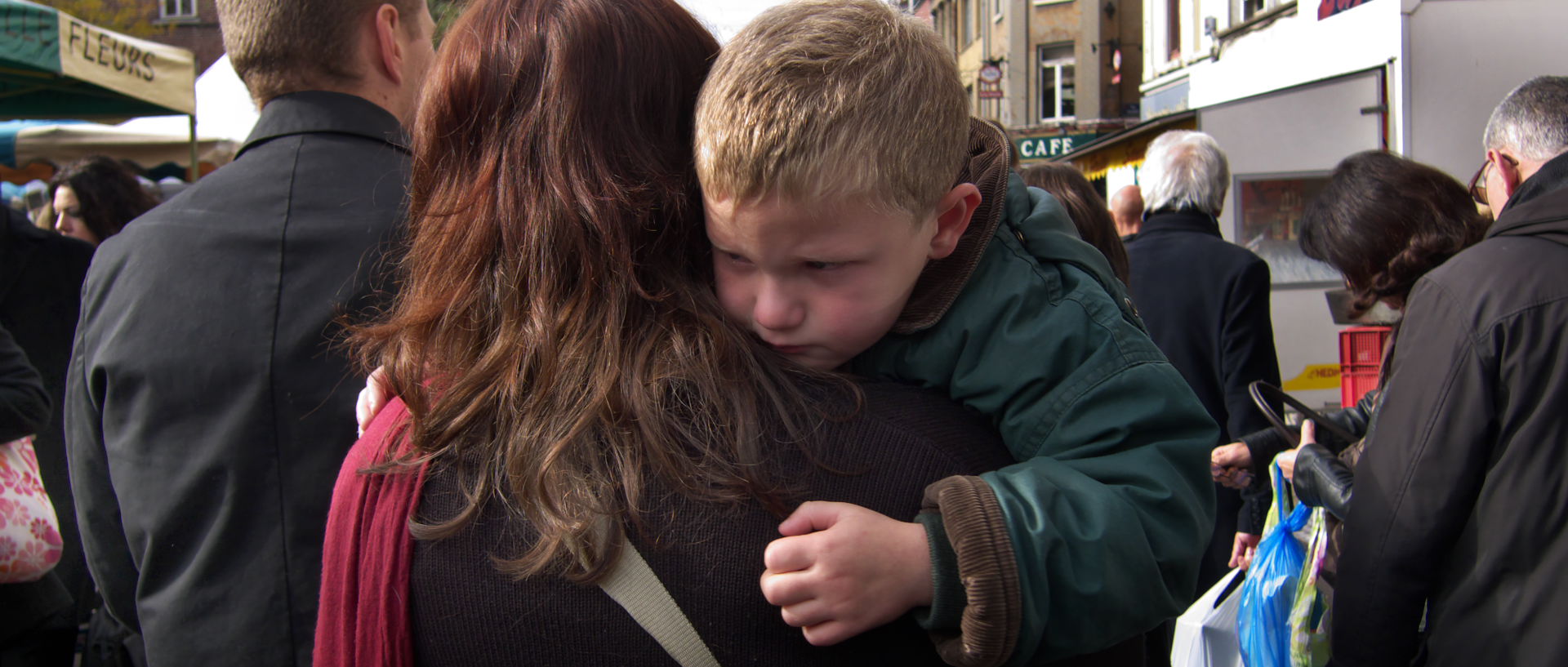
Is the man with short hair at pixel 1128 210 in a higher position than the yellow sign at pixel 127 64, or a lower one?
lower

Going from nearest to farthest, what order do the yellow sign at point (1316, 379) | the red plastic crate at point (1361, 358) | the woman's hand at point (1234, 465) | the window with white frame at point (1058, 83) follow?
the woman's hand at point (1234, 465) → the red plastic crate at point (1361, 358) → the yellow sign at point (1316, 379) → the window with white frame at point (1058, 83)

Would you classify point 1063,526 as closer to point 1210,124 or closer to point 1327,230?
point 1327,230

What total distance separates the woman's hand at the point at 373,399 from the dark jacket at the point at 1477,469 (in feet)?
6.19

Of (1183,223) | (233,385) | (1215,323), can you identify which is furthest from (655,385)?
(1183,223)

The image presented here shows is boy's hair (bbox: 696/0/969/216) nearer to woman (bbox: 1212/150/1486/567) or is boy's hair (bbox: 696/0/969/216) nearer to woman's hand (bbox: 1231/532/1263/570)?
woman (bbox: 1212/150/1486/567)

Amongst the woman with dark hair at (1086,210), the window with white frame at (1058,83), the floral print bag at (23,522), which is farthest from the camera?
the window with white frame at (1058,83)

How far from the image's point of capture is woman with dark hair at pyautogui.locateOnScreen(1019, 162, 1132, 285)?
134 inches

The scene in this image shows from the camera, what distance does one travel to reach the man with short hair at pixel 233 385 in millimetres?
1635

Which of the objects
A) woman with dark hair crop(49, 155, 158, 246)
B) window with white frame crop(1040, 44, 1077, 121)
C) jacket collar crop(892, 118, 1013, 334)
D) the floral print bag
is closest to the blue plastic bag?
jacket collar crop(892, 118, 1013, 334)

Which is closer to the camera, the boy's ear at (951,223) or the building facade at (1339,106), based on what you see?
the boy's ear at (951,223)

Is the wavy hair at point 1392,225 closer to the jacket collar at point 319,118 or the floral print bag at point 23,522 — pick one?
the jacket collar at point 319,118

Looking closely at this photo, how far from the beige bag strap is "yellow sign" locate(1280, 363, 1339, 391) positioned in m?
5.93

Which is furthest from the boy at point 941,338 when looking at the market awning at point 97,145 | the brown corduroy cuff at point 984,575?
the market awning at point 97,145

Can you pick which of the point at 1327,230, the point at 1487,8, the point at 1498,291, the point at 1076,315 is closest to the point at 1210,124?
the point at 1487,8
